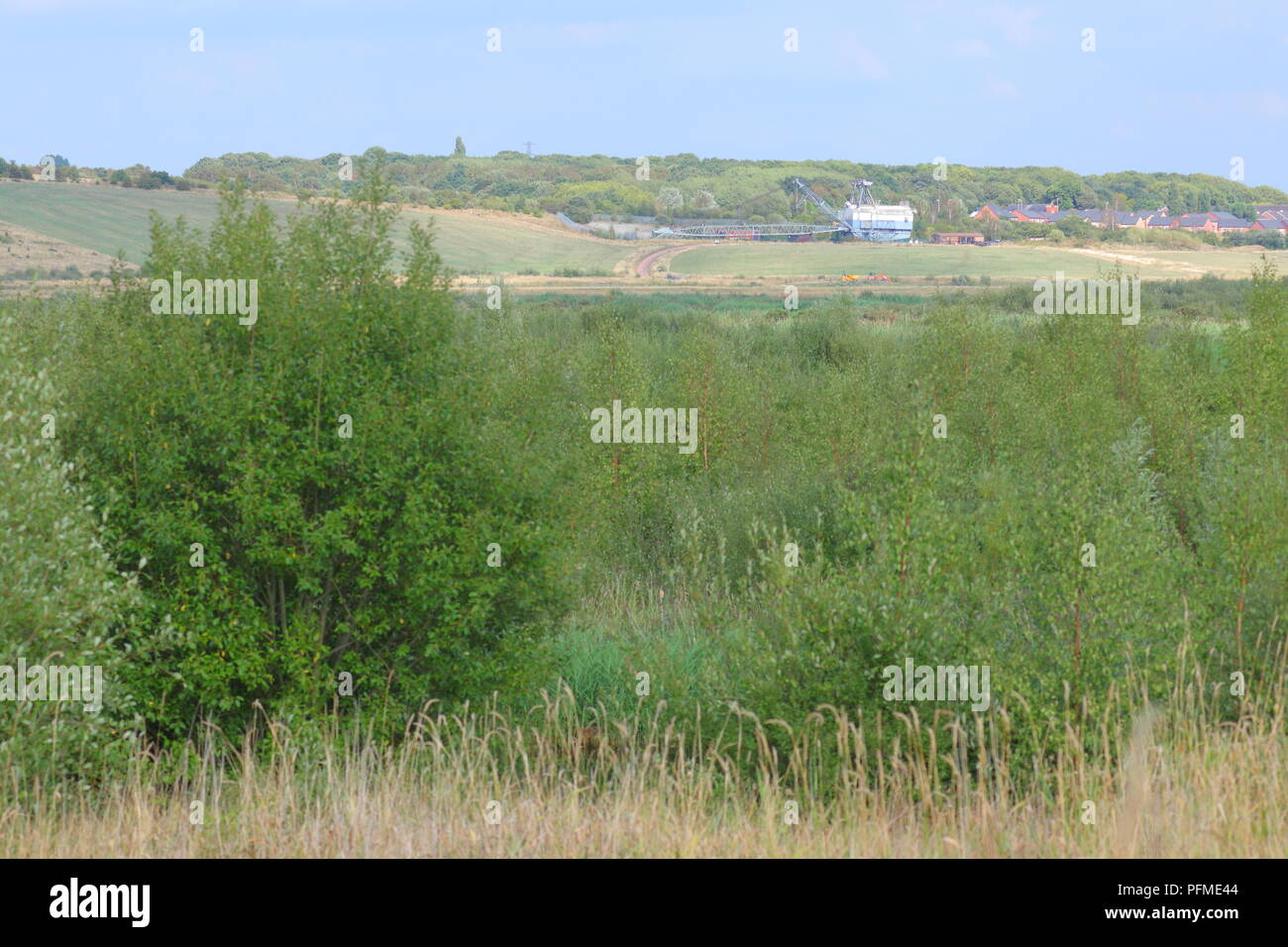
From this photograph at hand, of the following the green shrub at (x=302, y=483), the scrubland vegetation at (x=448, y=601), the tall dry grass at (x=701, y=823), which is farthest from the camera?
the green shrub at (x=302, y=483)

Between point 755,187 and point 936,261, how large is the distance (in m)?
42.9

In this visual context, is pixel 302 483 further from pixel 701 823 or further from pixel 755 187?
pixel 755 187

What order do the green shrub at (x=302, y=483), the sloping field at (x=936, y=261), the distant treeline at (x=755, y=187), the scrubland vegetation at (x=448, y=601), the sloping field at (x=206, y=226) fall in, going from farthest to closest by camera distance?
the distant treeline at (x=755, y=187) → the sloping field at (x=936, y=261) → the sloping field at (x=206, y=226) → the green shrub at (x=302, y=483) → the scrubland vegetation at (x=448, y=601)

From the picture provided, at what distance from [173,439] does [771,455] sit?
1756 cm

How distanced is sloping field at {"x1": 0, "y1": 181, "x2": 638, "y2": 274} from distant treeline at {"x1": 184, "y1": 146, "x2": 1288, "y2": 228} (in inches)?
572

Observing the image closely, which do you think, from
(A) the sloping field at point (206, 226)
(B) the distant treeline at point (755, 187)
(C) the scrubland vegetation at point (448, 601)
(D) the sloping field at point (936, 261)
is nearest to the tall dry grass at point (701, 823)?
(C) the scrubland vegetation at point (448, 601)

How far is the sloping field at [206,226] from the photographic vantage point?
8906cm

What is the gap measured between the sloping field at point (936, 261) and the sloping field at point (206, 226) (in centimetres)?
1099

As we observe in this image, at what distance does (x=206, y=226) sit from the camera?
8488 centimetres

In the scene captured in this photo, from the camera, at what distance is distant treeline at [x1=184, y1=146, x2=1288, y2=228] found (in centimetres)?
14688

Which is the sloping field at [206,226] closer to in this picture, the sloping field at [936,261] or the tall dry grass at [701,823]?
the sloping field at [936,261]

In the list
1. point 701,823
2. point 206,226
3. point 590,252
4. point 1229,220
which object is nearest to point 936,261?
point 590,252

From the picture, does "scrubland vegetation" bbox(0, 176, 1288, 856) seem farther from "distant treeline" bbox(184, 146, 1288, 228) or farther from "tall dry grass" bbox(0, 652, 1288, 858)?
"distant treeline" bbox(184, 146, 1288, 228)

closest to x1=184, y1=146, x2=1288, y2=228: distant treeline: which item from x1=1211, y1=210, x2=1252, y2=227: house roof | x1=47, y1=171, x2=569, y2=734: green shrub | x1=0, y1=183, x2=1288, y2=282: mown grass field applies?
x1=1211, y1=210, x2=1252, y2=227: house roof
